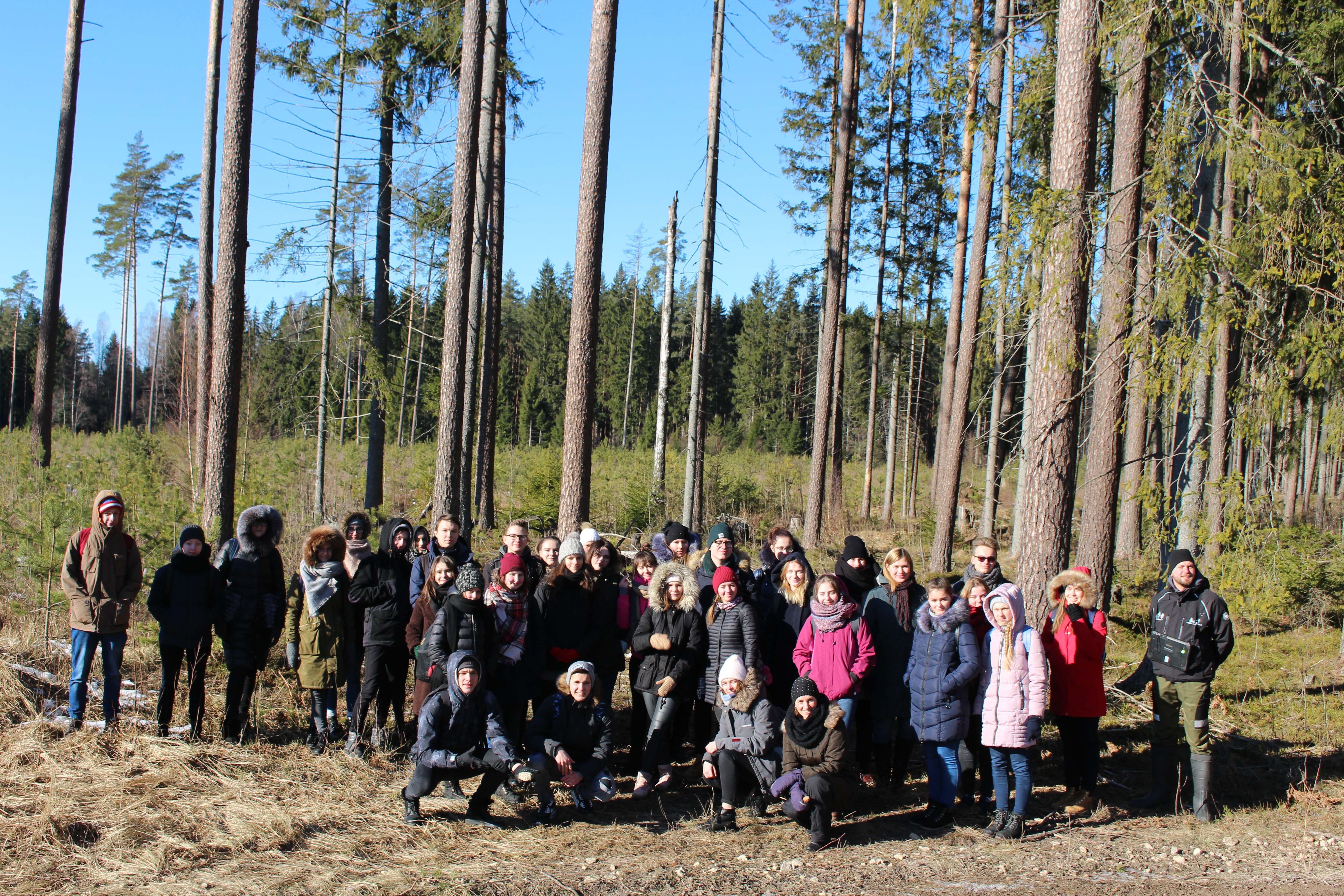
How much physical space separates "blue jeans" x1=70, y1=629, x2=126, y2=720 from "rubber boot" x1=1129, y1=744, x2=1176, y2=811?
7563 mm

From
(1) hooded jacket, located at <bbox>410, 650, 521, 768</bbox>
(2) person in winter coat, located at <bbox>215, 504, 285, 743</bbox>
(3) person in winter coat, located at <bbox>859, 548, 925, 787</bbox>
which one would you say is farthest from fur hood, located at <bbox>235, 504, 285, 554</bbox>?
(3) person in winter coat, located at <bbox>859, 548, 925, 787</bbox>

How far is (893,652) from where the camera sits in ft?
21.0

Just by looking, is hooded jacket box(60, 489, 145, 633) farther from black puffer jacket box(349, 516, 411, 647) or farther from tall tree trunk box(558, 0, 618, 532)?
tall tree trunk box(558, 0, 618, 532)

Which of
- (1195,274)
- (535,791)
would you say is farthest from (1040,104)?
(535,791)

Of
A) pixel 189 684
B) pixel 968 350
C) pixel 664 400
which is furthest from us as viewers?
pixel 664 400

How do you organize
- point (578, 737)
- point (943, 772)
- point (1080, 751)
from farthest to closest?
1. point (1080, 751)
2. point (943, 772)
3. point (578, 737)

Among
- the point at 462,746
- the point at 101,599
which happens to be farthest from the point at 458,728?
the point at 101,599

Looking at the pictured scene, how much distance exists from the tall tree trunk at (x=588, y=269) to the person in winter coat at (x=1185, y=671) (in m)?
5.79

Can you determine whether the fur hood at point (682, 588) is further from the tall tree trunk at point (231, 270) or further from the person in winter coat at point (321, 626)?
the tall tree trunk at point (231, 270)

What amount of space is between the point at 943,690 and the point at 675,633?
190 cm

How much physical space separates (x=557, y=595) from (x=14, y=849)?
3.38 m

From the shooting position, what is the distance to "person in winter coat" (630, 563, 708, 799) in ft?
20.7

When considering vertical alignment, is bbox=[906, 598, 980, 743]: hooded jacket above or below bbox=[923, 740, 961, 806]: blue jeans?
above

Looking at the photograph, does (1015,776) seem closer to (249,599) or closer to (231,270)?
(249,599)
